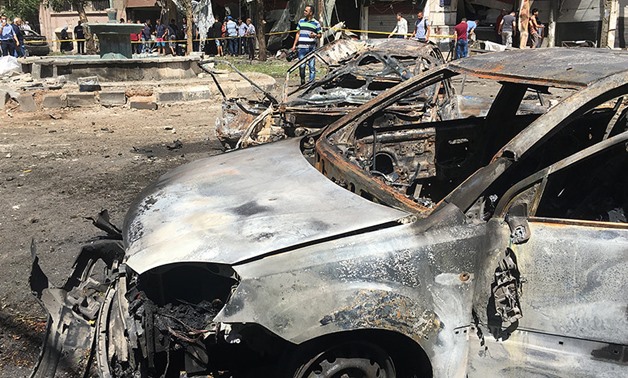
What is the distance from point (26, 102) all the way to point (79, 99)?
986 millimetres

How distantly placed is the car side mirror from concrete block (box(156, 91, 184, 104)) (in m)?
10.8

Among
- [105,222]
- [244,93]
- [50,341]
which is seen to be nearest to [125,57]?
[244,93]

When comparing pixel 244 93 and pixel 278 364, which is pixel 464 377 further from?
pixel 244 93

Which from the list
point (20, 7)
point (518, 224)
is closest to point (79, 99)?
point (518, 224)

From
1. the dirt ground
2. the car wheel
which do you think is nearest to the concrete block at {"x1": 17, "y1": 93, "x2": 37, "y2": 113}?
the dirt ground

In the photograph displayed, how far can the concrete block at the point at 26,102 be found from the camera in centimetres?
1146

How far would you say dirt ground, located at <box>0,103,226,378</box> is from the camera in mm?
4098

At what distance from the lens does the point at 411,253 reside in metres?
2.41

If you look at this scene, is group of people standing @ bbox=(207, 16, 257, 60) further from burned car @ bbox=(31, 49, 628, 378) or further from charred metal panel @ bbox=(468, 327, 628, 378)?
charred metal panel @ bbox=(468, 327, 628, 378)

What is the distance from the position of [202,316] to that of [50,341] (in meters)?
0.81

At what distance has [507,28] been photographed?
20.5 meters

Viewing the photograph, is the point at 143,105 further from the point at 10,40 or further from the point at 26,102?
the point at 10,40

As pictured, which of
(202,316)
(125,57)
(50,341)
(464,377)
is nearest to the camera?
(464,377)

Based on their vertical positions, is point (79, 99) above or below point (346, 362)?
above
